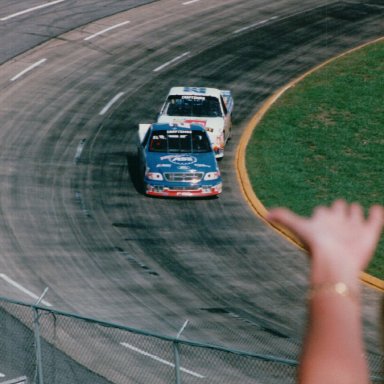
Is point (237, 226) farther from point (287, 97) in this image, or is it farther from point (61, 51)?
point (61, 51)

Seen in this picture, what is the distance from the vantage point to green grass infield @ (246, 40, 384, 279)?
88.1 ft

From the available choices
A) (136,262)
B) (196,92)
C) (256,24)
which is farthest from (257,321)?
(256,24)

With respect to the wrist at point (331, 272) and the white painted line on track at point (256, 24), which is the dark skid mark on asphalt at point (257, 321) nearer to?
the wrist at point (331, 272)

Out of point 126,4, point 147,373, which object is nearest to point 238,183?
point 147,373

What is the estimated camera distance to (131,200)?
2691 centimetres

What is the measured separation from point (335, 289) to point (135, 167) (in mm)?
27588

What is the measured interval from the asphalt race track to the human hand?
14891mm

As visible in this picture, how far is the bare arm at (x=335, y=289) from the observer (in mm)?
2143

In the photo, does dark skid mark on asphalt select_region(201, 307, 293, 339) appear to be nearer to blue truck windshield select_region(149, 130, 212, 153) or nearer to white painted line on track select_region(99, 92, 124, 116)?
blue truck windshield select_region(149, 130, 212, 153)

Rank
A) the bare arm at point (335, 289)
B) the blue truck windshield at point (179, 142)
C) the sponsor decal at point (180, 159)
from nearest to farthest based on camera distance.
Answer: the bare arm at point (335, 289), the sponsor decal at point (180, 159), the blue truck windshield at point (179, 142)

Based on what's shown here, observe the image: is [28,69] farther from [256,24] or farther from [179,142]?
[179,142]

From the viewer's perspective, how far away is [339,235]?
2.28 m

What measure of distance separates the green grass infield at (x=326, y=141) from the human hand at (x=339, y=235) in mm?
18904

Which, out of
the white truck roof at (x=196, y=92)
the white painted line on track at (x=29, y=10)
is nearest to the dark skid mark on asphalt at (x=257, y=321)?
the white truck roof at (x=196, y=92)
